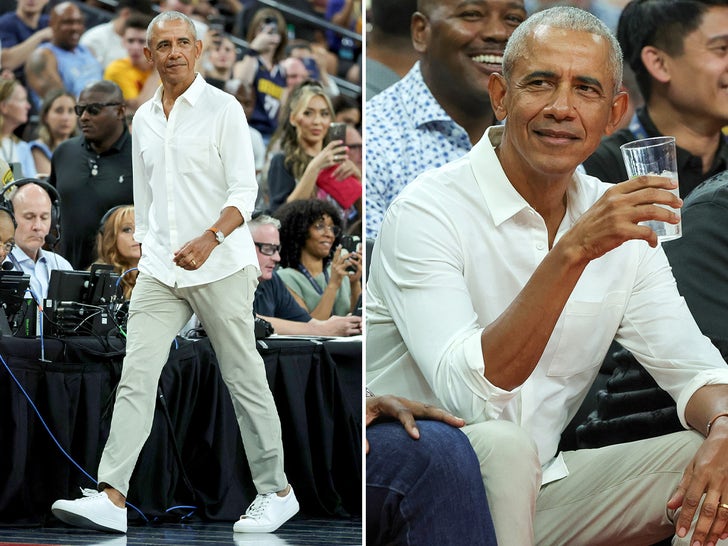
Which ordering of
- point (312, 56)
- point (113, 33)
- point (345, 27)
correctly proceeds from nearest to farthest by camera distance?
point (113, 33), point (312, 56), point (345, 27)

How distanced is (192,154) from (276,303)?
0.51 m

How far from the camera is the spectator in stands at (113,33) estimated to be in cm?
442

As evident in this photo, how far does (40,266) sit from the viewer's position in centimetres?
318

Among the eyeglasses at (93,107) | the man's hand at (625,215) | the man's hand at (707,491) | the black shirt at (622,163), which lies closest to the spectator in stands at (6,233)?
the eyeglasses at (93,107)

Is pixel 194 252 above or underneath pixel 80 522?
above

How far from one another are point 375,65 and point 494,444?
1042 mm

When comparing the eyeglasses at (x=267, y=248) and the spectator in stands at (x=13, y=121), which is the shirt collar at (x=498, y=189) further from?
the spectator in stands at (x=13, y=121)

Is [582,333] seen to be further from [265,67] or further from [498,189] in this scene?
[265,67]

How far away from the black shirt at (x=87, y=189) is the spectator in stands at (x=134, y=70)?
0.14 m

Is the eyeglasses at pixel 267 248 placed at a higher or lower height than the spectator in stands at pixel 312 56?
lower

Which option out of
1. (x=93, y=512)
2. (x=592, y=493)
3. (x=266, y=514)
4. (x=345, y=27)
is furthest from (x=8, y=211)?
(x=345, y=27)

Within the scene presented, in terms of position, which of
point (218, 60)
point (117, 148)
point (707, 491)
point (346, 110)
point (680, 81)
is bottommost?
point (707, 491)

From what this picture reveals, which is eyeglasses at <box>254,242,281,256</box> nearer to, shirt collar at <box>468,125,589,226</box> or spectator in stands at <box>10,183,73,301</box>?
spectator in stands at <box>10,183,73,301</box>

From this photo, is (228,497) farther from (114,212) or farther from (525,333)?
(525,333)
